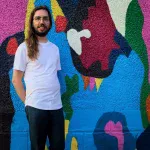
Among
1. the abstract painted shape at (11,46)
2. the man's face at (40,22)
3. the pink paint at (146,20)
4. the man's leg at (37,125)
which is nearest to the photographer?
the man's leg at (37,125)

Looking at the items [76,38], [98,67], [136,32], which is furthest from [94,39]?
[136,32]

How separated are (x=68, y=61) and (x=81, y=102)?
17.3 inches

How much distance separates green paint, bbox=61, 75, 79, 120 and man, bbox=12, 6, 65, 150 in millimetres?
582

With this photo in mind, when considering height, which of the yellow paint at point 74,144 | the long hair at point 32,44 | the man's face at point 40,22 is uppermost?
the man's face at point 40,22

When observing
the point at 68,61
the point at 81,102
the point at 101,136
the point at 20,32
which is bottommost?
the point at 101,136

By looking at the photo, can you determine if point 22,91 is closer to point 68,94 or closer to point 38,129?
point 38,129

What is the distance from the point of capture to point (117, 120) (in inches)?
161

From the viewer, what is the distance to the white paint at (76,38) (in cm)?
406

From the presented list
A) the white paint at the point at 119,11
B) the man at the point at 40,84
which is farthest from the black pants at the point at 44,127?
the white paint at the point at 119,11

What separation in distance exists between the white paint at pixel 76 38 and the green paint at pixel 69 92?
0.93 feet

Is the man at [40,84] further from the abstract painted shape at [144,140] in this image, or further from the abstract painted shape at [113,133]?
the abstract painted shape at [144,140]

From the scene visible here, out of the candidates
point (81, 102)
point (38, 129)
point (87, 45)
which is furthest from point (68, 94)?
point (38, 129)

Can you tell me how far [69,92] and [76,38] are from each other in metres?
0.55

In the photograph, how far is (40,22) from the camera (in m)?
3.48
